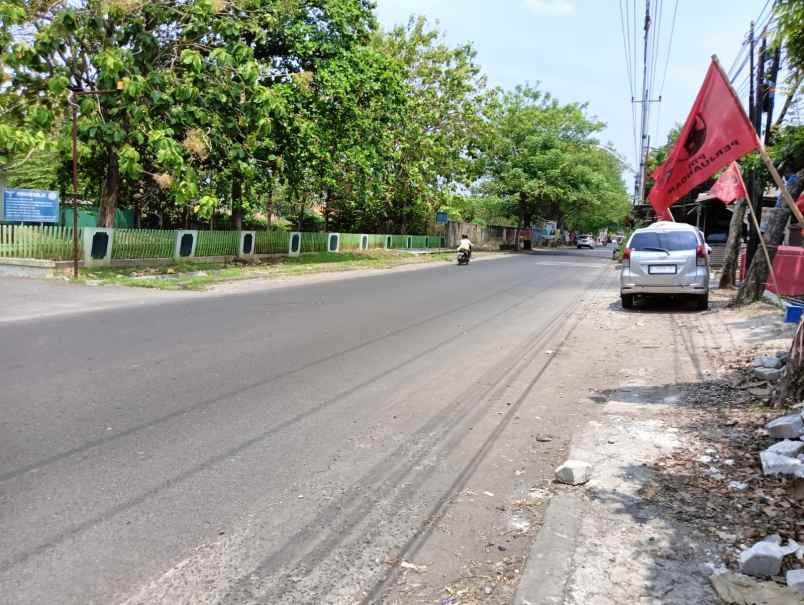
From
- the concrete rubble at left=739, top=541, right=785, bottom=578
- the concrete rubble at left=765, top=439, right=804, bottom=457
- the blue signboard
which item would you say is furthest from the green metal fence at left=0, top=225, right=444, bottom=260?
the concrete rubble at left=739, top=541, right=785, bottom=578

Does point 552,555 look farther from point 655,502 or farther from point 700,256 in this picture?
point 700,256

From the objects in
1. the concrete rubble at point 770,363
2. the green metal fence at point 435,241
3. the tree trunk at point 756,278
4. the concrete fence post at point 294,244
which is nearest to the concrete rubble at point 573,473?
the concrete rubble at point 770,363

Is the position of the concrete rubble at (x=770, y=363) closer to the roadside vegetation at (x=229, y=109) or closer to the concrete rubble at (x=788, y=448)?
the concrete rubble at (x=788, y=448)

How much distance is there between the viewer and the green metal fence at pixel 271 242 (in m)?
25.5

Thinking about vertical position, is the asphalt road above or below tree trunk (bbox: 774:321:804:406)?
below

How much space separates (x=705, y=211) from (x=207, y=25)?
26.4 m

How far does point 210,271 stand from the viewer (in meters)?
19.3

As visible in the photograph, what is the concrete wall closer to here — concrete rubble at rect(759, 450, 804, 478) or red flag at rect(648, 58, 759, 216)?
red flag at rect(648, 58, 759, 216)

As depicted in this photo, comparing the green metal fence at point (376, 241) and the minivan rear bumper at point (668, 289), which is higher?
the green metal fence at point (376, 241)

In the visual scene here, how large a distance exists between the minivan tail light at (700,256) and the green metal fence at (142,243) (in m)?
15.2

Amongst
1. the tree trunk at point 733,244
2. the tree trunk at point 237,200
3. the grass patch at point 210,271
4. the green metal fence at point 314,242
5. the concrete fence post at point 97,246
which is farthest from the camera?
the green metal fence at point 314,242

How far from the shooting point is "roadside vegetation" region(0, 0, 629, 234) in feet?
56.7

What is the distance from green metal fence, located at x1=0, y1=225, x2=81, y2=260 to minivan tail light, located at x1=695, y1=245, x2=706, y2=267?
15568mm

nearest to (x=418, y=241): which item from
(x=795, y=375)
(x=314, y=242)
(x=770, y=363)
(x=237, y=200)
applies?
(x=314, y=242)
